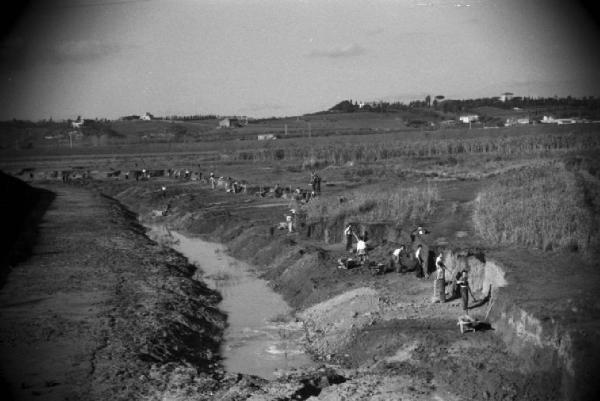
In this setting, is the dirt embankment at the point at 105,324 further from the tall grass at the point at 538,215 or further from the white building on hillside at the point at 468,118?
the white building on hillside at the point at 468,118

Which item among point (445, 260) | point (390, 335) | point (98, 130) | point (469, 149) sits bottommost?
point (390, 335)

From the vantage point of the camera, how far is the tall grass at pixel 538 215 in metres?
20.1

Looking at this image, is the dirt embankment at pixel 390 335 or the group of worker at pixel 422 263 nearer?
the dirt embankment at pixel 390 335

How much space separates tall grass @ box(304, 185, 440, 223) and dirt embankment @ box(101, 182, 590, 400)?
183 centimetres

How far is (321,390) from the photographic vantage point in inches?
553

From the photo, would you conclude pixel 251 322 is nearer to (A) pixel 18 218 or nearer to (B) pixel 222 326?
(B) pixel 222 326

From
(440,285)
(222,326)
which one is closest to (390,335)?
(440,285)

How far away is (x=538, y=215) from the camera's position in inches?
890

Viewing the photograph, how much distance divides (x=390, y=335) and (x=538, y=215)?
8962mm

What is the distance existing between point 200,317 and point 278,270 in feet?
19.9

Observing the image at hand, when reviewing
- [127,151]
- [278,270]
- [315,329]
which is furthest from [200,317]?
[127,151]

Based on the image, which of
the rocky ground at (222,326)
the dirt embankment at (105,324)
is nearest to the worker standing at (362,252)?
the rocky ground at (222,326)

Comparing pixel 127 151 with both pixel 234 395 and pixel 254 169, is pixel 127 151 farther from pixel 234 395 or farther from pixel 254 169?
pixel 234 395

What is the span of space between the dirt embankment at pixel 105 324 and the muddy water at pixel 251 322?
60cm
